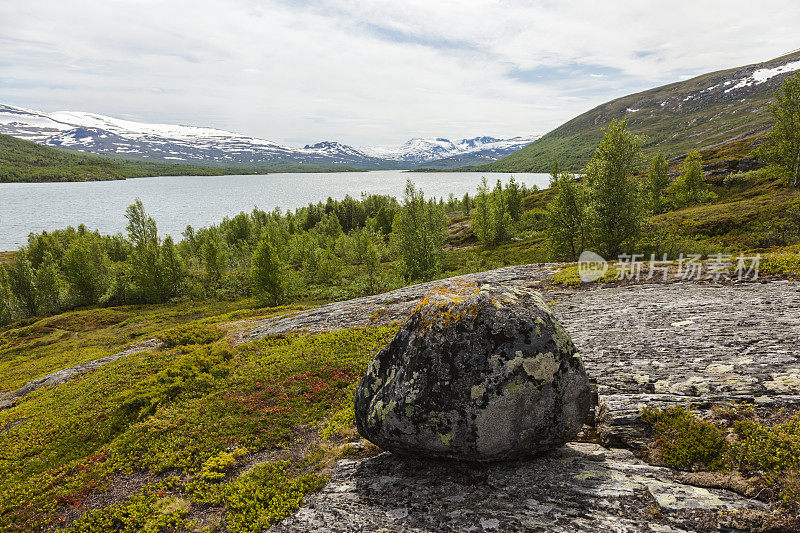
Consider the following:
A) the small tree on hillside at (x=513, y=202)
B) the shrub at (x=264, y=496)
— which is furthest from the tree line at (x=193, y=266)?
the small tree on hillside at (x=513, y=202)

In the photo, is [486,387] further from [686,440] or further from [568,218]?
[568,218]

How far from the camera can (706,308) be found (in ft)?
47.9

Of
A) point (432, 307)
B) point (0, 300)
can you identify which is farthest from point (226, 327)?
point (0, 300)

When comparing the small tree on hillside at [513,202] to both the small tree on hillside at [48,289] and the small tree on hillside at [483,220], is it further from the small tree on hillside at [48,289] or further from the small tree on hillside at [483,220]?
the small tree on hillside at [48,289]

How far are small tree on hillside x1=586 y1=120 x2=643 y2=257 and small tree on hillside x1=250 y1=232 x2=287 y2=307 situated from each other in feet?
134

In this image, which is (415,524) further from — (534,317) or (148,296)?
(148,296)

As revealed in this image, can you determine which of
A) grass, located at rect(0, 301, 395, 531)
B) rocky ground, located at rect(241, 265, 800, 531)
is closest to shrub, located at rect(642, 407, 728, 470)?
rocky ground, located at rect(241, 265, 800, 531)

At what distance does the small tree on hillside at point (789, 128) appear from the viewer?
4912 centimetres

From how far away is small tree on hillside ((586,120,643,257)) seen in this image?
32.2m

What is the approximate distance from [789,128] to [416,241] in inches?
2349

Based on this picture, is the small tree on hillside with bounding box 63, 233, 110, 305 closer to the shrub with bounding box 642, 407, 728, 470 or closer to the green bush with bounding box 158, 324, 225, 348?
the green bush with bounding box 158, 324, 225, 348

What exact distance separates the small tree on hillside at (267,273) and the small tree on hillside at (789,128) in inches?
3104

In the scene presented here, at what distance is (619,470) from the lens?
7176mm

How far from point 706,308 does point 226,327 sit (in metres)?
34.6
